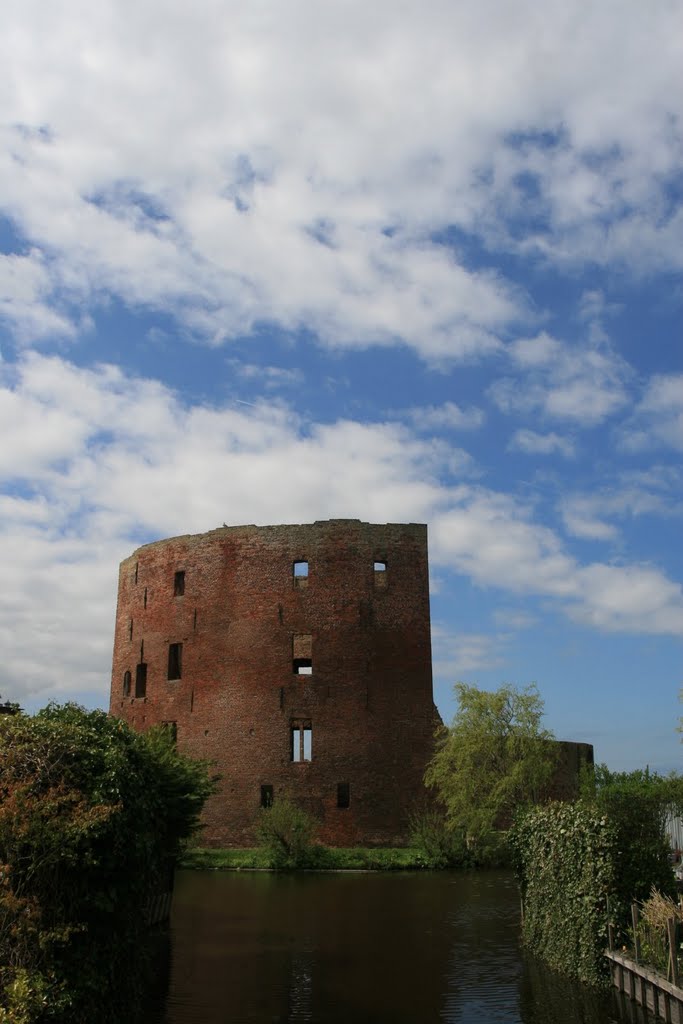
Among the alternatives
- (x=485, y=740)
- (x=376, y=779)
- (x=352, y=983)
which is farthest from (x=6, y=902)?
(x=376, y=779)

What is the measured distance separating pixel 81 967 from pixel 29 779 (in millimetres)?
1665

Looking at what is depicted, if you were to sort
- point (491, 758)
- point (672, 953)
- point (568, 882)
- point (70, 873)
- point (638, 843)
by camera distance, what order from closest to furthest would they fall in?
1. point (70, 873)
2. point (672, 953)
3. point (638, 843)
4. point (568, 882)
5. point (491, 758)

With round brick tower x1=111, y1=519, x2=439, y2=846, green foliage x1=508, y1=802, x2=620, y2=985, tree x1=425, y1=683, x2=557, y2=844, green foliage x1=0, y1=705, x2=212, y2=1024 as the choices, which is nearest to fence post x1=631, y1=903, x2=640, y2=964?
green foliage x1=508, y1=802, x2=620, y2=985

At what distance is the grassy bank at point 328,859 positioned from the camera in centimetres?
2812

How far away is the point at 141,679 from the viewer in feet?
121

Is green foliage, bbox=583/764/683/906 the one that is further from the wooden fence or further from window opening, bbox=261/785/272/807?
window opening, bbox=261/785/272/807

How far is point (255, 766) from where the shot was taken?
32.7 metres

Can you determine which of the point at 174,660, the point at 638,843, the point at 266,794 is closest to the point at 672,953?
the point at 638,843

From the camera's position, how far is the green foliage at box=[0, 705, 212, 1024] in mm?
7547

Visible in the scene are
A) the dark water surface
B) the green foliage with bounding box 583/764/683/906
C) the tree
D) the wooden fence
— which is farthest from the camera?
the tree

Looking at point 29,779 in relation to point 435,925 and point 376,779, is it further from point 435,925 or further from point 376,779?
point 376,779

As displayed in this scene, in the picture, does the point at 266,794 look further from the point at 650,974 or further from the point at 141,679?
the point at 650,974

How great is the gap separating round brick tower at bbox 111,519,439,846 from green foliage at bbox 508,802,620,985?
18.2m

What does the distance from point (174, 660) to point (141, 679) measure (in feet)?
6.68
